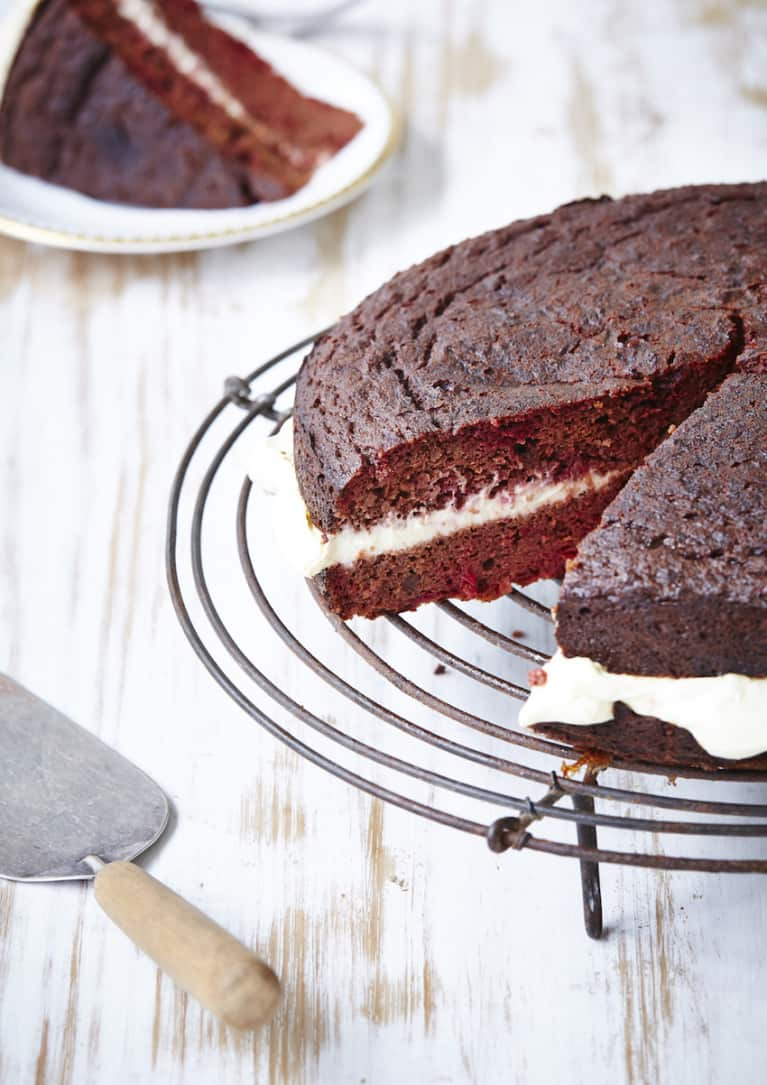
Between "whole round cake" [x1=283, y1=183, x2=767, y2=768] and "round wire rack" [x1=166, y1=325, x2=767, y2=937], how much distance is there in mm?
124

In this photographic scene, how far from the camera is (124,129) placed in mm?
4219

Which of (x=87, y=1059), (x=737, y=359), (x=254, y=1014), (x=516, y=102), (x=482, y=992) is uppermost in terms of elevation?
(x=516, y=102)

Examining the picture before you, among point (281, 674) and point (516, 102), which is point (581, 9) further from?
point (281, 674)

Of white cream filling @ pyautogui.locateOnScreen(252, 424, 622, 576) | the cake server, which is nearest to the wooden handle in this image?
the cake server

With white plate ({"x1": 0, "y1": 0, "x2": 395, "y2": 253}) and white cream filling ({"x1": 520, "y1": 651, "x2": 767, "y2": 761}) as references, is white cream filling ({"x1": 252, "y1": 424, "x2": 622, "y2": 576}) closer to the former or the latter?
white cream filling ({"x1": 520, "y1": 651, "x2": 767, "y2": 761})

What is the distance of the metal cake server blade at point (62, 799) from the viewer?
8.58 feet

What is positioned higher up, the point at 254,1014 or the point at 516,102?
the point at 516,102

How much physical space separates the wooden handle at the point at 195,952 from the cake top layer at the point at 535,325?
93cm

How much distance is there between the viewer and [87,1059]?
2428 mm

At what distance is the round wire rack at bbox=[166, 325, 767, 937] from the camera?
7.47 ft

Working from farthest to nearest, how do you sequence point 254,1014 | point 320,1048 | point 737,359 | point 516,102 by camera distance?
point 516,102 → point 737,359 → point 320,1048 → point 254,1014

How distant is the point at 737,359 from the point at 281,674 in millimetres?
1339

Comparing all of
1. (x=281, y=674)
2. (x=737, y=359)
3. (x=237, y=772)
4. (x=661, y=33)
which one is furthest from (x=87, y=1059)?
(x=661, y=33)

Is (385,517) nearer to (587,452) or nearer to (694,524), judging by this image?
(587,452)
